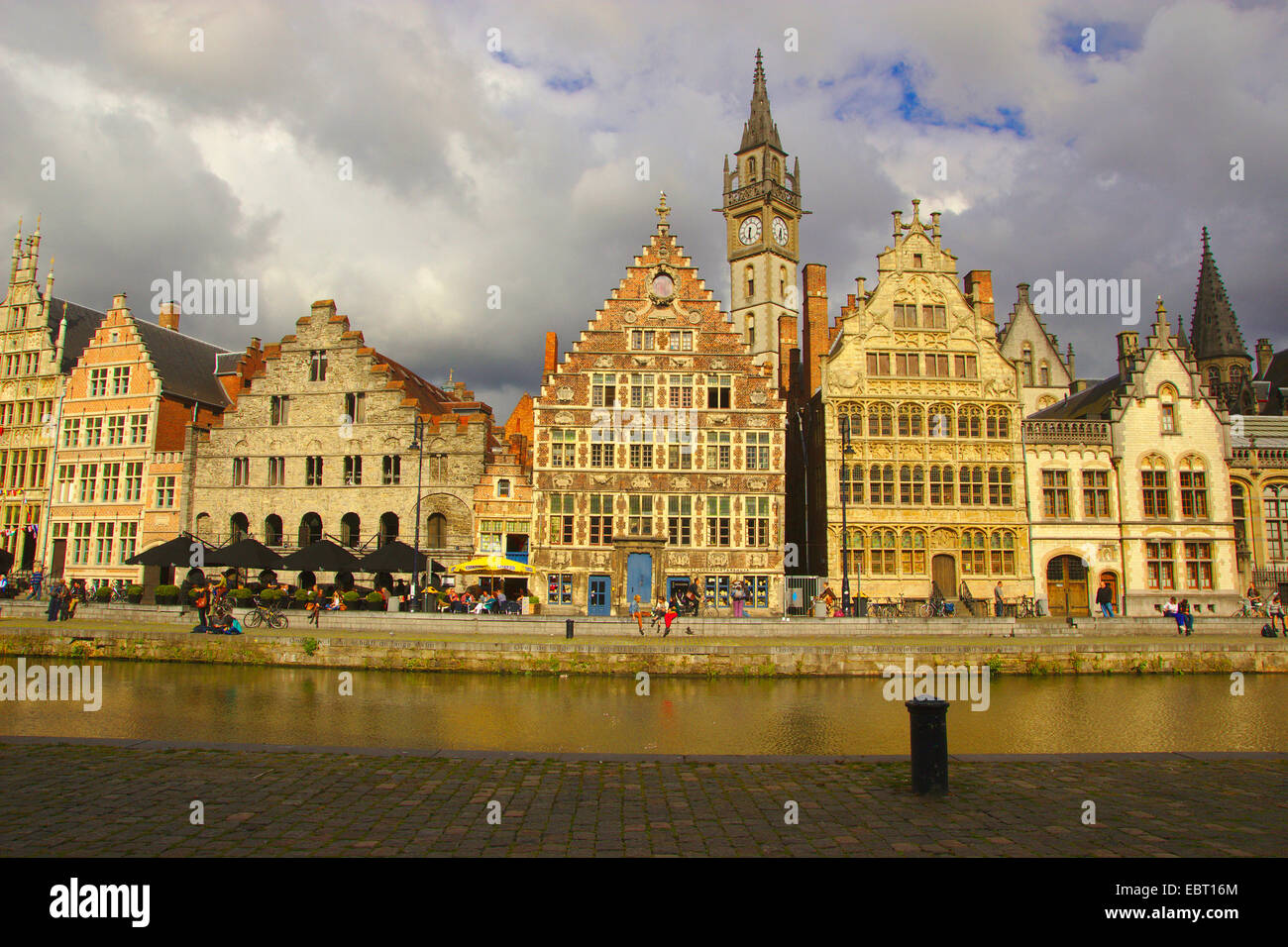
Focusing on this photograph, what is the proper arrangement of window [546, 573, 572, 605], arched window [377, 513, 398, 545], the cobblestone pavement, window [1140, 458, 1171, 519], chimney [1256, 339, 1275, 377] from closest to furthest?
the cobblestone pavement
window [546, 573, 572, 605]
window [1140, 458, 1171, 519]
arched window [377, 513, 398, 545]
chimney [1256, 339, 1275, 377]

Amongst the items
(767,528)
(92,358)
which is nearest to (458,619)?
(767,528)

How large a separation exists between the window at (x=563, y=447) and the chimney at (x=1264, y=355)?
1884 inches

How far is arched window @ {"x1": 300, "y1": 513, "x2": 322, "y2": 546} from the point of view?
131 ft

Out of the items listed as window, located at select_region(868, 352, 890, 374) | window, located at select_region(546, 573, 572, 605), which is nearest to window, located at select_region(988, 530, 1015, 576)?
window, located at select_region(868, 352, 890, 374)

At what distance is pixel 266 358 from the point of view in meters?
41.3

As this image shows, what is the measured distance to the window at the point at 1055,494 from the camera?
124ft

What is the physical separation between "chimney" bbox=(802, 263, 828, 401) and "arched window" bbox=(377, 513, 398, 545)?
22.6 metres

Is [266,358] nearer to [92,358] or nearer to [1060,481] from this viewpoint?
[92,358]

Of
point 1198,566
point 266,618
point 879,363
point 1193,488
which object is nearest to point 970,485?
point 879,363

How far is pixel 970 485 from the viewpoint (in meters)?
37.8

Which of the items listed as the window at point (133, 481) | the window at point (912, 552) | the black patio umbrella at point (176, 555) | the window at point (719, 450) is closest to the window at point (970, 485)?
the window at point (912, 552)

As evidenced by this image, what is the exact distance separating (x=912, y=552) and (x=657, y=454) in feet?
42.3

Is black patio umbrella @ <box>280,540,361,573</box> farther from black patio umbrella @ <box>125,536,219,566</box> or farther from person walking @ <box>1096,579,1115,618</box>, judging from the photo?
person walking @ <box>1096,579,1115,618</box>
